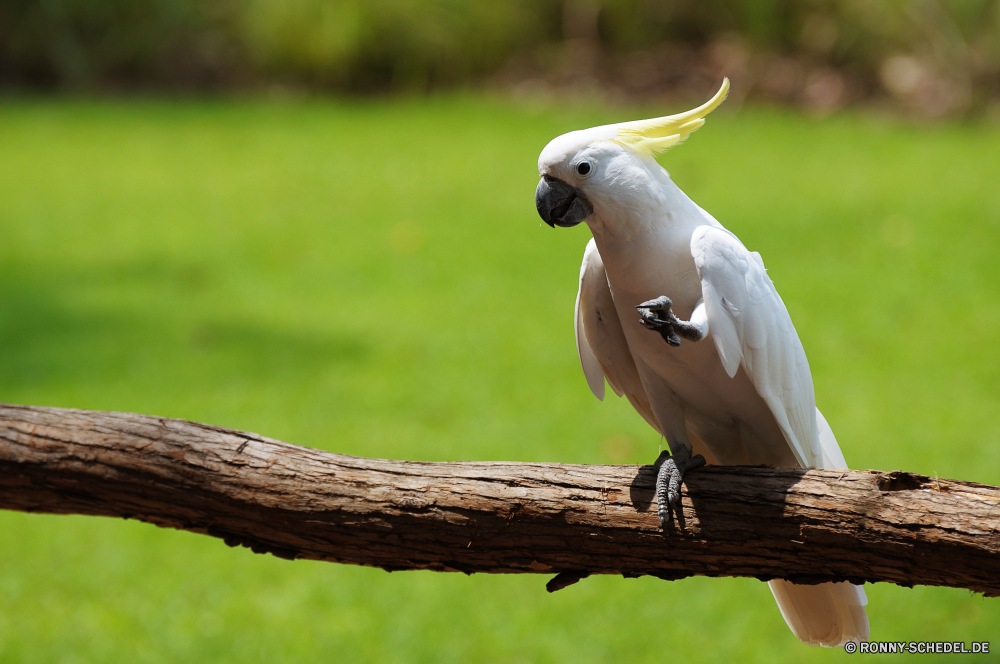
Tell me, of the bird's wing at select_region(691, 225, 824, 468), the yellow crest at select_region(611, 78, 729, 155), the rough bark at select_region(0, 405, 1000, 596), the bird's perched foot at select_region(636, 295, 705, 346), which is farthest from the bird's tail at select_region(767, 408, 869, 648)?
the yellow crest at select_region(611, 78, 729, 155)

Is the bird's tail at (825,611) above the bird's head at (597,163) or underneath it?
underneath

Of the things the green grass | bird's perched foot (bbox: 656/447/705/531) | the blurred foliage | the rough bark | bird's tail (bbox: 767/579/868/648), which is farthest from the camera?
the blurred foliage

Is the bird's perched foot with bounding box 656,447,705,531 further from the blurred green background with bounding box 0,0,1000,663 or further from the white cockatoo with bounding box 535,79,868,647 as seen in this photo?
the blurred green background with bounding box 0,0,1000,663

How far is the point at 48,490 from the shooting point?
186 centimetres

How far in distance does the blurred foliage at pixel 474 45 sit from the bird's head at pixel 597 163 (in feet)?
23.6

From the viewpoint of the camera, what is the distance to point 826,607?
6.32 ft

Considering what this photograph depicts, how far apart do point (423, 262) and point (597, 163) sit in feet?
13.3

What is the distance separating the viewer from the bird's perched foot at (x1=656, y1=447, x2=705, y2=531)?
1.60m

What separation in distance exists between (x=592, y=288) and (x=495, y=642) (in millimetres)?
1387

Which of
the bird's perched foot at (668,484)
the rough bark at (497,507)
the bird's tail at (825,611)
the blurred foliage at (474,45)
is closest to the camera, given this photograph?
the rough bark at (497,507)

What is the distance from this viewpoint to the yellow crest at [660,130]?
5.41 feet

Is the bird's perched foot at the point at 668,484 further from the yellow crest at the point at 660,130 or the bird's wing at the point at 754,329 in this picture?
the yellow crest at the point at 660,130

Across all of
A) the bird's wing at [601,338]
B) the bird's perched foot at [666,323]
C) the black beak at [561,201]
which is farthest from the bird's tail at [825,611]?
the black beak at [561,201]

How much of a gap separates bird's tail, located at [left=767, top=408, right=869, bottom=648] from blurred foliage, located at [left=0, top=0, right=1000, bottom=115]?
6965 mm
